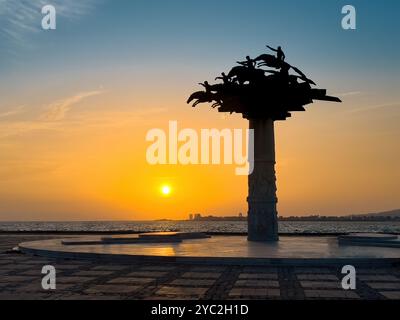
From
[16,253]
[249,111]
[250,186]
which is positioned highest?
[249,111]

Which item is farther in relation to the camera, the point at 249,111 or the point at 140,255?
the point at 249,111

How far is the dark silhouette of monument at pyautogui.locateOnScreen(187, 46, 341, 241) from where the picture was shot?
87.1 feet

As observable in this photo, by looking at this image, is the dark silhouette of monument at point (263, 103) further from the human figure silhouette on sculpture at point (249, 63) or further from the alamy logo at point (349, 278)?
the alamy logo at point (349, 278)

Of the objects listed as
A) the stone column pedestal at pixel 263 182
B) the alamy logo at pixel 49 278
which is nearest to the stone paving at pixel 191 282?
the alamy logo at pixel 49 278

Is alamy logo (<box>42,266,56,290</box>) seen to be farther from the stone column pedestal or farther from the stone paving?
the stone column pedestal

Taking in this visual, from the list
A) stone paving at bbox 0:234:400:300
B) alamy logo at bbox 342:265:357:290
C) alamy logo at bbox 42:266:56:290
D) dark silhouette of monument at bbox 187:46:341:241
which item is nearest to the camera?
stone paving at bbox 0:234:400:300

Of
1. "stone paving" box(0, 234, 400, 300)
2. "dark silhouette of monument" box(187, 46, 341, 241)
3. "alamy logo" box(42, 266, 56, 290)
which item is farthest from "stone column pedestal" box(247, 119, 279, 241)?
"alamy logo" box(42, 266, 56, 290)

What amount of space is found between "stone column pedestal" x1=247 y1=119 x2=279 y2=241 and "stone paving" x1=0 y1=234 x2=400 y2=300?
9.65 metres

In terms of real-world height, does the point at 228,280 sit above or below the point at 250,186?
below

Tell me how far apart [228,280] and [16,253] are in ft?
46.1

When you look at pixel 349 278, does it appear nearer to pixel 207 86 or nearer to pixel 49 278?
pixel 49 278
